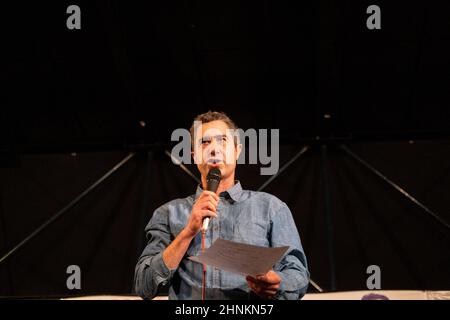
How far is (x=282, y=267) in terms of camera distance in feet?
4.89

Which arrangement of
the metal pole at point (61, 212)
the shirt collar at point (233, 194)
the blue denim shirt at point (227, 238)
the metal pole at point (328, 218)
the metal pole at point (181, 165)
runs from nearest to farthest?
1. the blue denim shirt at point (227, 238)
2. the shirt collar at point (233, 194)
3. the metal pole at point (328, 218)
4. the metal pole at point (61, 212)
5. the metal pole at point (181, 165)

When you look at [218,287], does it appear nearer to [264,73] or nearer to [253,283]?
[253,283]

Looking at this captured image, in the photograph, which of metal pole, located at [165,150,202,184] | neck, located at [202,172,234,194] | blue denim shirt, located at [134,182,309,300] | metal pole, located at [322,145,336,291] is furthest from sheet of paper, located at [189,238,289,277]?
metal pole, located at [165,150,202,184]

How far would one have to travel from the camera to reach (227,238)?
1557 mm

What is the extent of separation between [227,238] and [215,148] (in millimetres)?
326

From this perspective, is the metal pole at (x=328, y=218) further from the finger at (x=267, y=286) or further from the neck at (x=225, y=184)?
the finger at (x=267, y=286)

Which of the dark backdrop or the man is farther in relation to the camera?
the dark backdrop

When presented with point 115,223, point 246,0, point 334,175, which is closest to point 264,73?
point 246,0

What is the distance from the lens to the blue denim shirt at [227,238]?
1.45 m

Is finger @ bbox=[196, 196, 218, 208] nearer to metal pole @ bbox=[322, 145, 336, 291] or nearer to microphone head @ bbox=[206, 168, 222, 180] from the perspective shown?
microphone head @ bbox=[206, 168, 222, 180]

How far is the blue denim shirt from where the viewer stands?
1447 millimetres

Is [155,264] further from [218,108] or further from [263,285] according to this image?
[218,108]

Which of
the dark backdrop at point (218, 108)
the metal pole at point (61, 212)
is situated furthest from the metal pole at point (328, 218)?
the metal pole at point (61, 212)

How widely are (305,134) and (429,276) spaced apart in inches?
51.0
